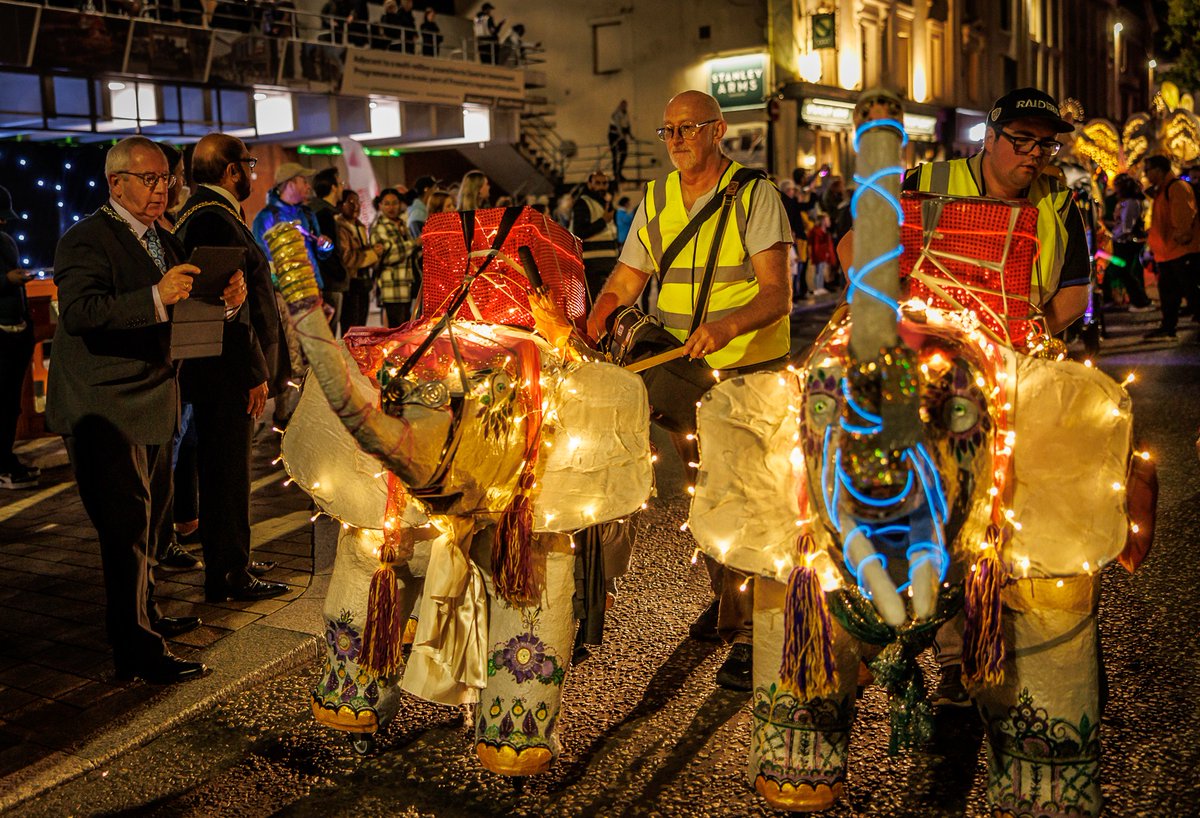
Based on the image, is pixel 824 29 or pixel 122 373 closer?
pixel 122 373

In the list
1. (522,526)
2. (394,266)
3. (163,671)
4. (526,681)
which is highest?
(394,266)

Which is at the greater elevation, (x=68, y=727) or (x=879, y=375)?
(x=879, y=375)

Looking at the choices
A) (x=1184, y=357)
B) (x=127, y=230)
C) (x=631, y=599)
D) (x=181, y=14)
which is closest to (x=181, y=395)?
(x=127, y=230)

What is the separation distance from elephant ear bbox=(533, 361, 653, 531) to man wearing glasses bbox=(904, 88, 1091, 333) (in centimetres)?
135

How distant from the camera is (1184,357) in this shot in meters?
13.0

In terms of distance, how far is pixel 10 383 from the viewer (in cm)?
856

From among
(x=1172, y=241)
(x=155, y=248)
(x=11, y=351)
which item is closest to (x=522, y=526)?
(x=155, y=248)

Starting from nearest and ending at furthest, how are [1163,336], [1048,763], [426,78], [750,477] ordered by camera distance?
1. [1048,763]
2. [750,477]
3. [1163,336]
4. [426,78]

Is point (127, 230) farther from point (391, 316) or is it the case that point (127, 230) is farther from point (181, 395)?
point (391, 316)

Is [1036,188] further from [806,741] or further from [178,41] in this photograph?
[178,41]

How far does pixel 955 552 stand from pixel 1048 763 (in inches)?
27.1

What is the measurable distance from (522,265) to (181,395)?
2338 mm

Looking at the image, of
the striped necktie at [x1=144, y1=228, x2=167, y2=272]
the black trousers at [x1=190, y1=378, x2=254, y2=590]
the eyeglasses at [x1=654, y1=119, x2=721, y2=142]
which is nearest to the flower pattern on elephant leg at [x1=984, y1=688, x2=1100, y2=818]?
the eyeglasses at [x1=654, y1=119, x2=721, y2=142]

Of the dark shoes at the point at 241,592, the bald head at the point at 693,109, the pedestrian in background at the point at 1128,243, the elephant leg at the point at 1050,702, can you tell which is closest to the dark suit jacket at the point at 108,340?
the dark shoes at the point at 241,592
